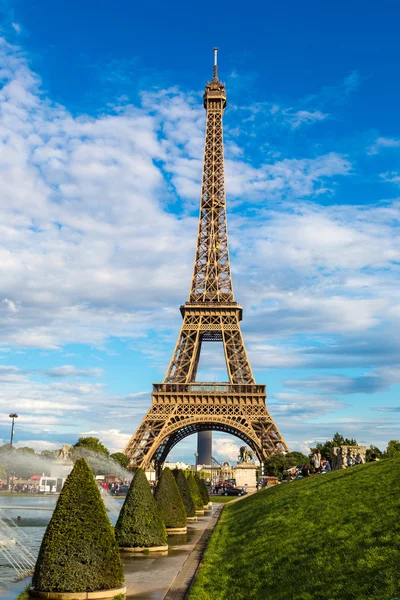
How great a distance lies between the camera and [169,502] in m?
27.1

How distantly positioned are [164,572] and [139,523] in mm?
3947

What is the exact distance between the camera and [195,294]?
81.4m

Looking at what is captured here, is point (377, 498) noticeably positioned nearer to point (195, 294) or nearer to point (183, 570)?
point (183, 570)

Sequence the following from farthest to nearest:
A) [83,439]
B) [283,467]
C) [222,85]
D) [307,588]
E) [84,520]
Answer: [83,439] → [222,85] → [283,467] → [84,520] → [307,588]

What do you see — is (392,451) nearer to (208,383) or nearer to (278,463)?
(278,463)

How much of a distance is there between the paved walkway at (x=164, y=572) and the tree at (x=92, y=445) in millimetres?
76490

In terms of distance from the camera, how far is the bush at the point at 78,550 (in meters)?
13.0

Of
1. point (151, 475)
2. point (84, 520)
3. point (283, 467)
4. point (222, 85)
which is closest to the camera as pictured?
point (84, 520)

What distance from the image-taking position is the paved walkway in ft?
46.2

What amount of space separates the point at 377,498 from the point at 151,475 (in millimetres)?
63810

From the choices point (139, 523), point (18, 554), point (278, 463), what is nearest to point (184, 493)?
point (18, 554)

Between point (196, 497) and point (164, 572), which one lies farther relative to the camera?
point (196, 497)

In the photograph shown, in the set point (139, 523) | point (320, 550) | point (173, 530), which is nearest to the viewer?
point (320, 550)

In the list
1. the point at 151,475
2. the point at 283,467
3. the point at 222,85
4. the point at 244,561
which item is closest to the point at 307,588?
the point at 244,561
